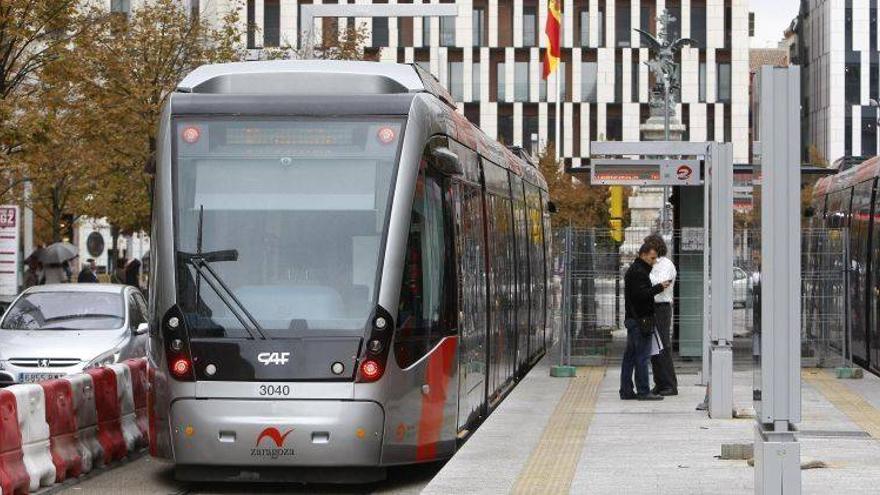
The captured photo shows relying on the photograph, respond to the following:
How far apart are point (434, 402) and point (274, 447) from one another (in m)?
1.59

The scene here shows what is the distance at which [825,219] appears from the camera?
33688mm

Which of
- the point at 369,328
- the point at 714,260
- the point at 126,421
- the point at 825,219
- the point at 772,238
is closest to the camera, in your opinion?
the point at 772,238

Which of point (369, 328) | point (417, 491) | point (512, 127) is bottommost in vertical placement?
point (417, 491)

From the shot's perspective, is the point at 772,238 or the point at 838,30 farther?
the point at 838,30

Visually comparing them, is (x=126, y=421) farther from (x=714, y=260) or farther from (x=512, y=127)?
(x=512, y=127)

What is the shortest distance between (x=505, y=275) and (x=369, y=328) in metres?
7.23

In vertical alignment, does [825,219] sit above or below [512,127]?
below

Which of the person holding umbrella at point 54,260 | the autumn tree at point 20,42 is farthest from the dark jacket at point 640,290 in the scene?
the person holding umbrella at point 54,260

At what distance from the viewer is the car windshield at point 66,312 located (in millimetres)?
21891

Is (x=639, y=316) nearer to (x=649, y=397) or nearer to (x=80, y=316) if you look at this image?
(x=649, y=397)

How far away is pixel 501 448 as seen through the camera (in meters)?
14.4

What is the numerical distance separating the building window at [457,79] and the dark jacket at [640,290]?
275ft

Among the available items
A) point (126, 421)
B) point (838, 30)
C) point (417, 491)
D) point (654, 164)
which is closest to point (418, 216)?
point (417, 491)

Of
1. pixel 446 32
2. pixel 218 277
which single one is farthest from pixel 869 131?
pixel 218 277
